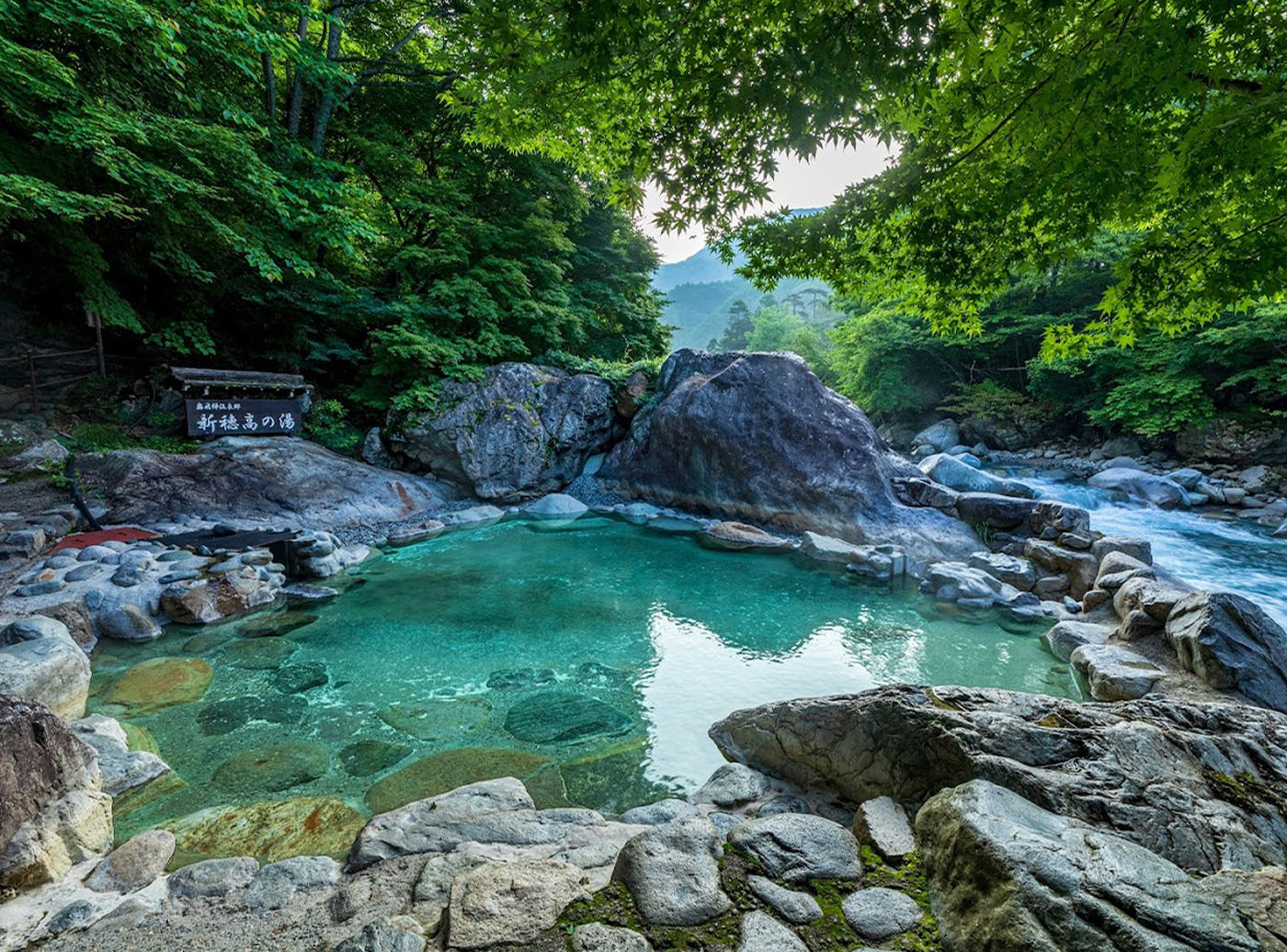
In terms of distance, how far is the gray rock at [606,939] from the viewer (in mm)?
1570

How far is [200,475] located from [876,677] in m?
11.2

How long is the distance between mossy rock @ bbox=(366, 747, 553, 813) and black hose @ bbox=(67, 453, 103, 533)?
6942 millimetres

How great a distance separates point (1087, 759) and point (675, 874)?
1893 mm

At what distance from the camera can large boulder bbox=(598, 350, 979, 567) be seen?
10188mm

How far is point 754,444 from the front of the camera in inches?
468

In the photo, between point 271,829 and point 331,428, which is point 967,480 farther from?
point 331,428

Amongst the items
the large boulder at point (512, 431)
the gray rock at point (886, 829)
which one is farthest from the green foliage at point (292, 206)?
the gray rock at point (886, 829)

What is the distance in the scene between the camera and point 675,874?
185 centimetres

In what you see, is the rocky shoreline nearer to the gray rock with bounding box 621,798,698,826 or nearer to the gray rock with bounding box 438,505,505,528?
the gray rock with bounding box 621,798,698,826

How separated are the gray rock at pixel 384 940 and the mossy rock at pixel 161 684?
4.12 m

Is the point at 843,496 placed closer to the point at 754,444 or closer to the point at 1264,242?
the point at 754,444

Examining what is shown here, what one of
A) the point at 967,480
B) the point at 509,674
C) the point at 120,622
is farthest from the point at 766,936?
the point at 967,480

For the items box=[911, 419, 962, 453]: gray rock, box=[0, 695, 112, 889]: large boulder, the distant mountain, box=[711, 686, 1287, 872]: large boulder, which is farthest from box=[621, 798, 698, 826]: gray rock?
the distant mountain

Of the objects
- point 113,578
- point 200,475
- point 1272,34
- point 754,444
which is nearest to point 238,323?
point 200,475
